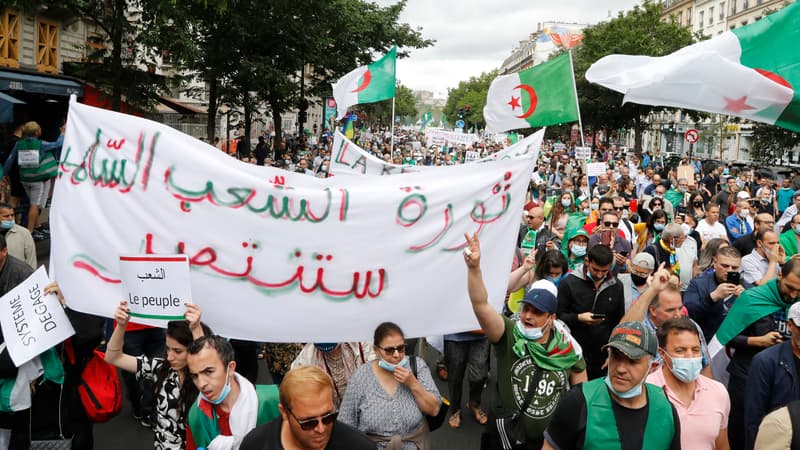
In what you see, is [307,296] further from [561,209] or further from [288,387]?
[561,209]

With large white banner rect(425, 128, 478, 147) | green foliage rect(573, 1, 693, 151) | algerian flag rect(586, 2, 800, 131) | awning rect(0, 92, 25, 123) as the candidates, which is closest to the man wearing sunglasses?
algerian flag rect(586, 2, 800, 131)

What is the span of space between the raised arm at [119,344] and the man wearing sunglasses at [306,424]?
1.38 meters

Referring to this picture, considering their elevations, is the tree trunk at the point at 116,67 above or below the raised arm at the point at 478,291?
above

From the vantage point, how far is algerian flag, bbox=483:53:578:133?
998 centimetres

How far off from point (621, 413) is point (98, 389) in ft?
9.64

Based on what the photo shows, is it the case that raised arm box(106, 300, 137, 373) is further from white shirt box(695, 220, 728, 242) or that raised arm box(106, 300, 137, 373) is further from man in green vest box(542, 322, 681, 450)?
white shirt box(695, 220, 728, 242)

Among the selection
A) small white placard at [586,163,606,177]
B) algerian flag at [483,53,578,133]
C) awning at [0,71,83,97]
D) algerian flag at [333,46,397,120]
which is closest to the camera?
algerian flag at [483,53,578,133]

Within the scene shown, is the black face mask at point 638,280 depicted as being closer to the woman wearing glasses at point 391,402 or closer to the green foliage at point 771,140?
the woman wearing glasses at point 391,402

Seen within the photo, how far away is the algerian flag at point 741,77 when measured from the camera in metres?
4.78

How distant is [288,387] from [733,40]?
438cm

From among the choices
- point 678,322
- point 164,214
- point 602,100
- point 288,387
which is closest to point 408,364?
point 288,387

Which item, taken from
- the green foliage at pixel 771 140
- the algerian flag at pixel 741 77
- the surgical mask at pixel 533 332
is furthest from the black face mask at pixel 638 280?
the green foliage at pixel 771 140

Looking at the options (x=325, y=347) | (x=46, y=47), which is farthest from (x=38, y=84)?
(x=325, y=347)

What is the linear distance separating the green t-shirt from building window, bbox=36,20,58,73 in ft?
80.3
